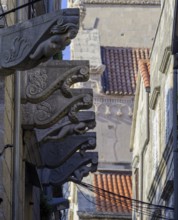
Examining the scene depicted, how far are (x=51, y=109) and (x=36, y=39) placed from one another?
3698 mm

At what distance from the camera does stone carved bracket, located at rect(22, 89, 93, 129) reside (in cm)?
1706

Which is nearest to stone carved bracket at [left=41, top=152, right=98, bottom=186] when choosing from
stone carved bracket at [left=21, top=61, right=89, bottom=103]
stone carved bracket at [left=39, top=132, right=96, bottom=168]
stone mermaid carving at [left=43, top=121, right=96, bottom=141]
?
stone carved bracket at [left=39, top=132, right=96, bottom=168]

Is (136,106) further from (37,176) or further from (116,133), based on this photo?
(37,176)

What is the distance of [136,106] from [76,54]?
14591 mm

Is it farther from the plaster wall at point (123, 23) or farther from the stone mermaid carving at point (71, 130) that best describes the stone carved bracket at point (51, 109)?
the plaster wall at point (123, 23)

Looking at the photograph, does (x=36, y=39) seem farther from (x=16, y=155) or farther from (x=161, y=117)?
(x=161, y=117)

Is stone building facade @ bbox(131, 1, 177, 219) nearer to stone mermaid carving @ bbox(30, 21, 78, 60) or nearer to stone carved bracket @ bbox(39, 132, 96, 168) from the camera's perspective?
stone carved bracket @ bbox(39, 132, 96, 168)

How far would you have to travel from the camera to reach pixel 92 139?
21.1 m

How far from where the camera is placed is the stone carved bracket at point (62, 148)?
804 inches

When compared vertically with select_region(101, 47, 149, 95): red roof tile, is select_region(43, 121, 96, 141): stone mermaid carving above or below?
below

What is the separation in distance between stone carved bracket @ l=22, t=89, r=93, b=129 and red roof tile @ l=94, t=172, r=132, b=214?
2600 centimetres

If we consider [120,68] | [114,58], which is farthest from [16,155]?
[114,58]

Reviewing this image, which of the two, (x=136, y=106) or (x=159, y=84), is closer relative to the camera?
(x=159, y=84)

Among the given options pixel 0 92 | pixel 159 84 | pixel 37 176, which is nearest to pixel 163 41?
pixel 159 84
